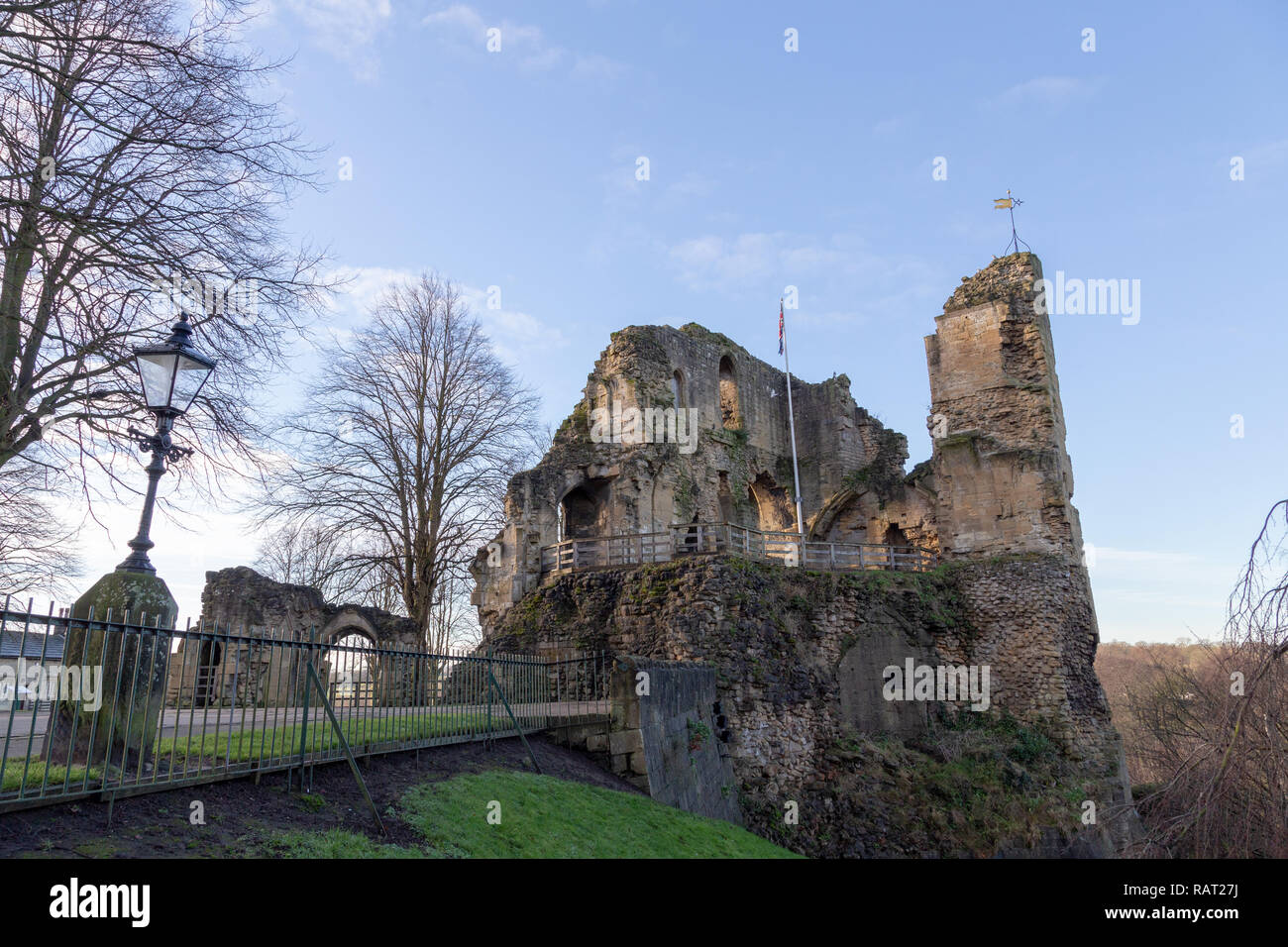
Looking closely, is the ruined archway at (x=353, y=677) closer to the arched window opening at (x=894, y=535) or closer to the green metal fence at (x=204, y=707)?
the green metal fence at (x=204, y=707)

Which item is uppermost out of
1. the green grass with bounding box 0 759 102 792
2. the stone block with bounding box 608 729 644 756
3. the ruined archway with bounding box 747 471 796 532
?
the ruined archway with bounding box 747 471 796 532

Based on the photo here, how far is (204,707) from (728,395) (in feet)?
79.6

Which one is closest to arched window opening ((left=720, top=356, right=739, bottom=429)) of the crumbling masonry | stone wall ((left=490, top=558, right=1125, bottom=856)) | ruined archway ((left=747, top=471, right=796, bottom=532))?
Answer: the crumbling masonry

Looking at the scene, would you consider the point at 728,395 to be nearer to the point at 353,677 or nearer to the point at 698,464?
the point at 698,464

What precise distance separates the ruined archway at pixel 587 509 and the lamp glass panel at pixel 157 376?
16908mm

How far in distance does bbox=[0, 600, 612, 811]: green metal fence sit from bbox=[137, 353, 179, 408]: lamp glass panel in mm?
1778

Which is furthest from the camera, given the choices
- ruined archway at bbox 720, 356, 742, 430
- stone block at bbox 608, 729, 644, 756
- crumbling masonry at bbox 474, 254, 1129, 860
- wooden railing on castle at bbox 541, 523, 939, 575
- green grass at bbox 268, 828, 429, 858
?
ruined archway at bbox 720, 356, 742, 430

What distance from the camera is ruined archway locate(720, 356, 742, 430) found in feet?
98.1

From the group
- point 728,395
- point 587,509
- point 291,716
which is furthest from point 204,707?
point 728,395

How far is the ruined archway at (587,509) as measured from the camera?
23812 millimetres

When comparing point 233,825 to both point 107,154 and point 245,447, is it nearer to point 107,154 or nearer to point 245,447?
point 245,447

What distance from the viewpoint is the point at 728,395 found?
3027cm

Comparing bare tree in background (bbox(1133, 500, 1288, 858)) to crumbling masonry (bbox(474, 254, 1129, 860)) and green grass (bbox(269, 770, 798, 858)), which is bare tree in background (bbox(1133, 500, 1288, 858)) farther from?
crumbling masonry (bbox(474, 254, 1129, 860))
